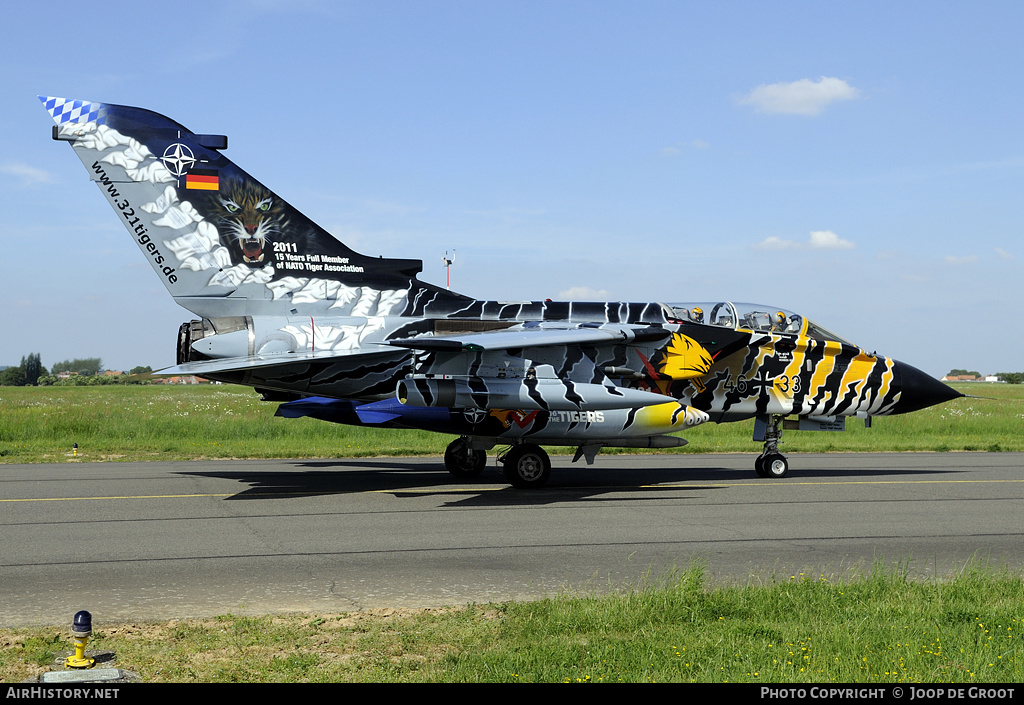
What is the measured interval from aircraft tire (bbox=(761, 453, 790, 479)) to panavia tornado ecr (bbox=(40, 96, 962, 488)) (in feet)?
0.13

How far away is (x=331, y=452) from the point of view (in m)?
20.1

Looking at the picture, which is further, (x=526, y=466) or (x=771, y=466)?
(x=771, y=466)

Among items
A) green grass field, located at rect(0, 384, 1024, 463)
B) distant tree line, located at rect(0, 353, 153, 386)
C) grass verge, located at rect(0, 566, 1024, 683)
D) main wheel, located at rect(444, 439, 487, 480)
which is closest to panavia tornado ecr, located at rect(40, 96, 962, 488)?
main wheel, located at rect(444, 439, 487, 480)

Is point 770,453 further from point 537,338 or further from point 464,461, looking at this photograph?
point 464,461

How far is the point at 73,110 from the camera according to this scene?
14141mm

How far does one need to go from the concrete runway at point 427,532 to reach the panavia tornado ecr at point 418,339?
1.24 metres

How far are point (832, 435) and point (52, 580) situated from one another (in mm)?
24414

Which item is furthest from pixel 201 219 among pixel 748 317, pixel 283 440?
pixel 283 440

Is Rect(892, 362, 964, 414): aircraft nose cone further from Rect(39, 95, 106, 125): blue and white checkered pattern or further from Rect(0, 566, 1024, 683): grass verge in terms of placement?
Rect(39, 95, 106, 125): blue and white checkered pattern

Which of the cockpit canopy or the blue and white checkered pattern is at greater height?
the blue and white checkered pattern

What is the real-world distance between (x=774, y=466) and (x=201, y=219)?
1089 cm

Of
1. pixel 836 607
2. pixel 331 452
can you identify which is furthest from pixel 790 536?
pixel 331 452

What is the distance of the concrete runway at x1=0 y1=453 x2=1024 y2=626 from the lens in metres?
7.48
